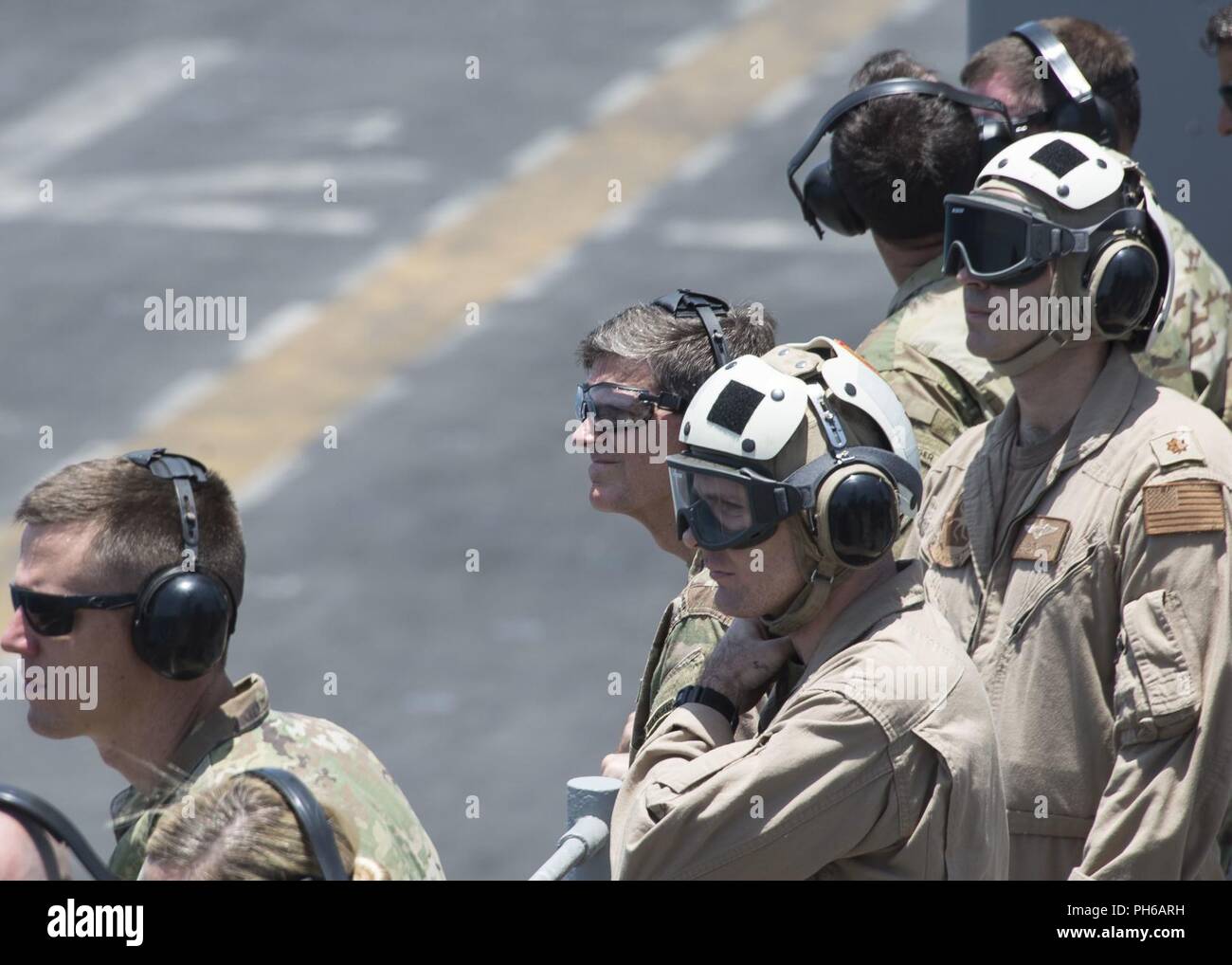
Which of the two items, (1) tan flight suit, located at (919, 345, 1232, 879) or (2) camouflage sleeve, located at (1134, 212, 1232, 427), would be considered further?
(2) camouflage sleeve, located at (1134, 212, 1232, 427)

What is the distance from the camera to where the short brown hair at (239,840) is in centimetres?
339

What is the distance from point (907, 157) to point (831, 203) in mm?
321

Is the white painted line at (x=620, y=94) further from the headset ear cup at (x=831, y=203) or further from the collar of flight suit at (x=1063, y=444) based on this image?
the collar of flight suit at (x=1063, y=444)

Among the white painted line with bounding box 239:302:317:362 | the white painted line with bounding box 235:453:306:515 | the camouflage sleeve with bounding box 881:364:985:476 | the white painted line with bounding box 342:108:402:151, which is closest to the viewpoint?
the camouflage sleeve with bounding box 881:364:985:476

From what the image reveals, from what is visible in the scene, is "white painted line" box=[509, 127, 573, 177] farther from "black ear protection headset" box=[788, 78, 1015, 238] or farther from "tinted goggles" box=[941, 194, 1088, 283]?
"tinted goggles" box=[941, 194, 1088, 283]

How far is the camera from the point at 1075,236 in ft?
16.3

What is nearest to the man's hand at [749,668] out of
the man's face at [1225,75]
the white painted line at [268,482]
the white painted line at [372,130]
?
the man's face at [1225,75]

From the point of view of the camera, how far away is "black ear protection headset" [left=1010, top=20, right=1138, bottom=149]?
20.4 feet

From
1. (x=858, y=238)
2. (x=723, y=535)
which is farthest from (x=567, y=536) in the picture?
(x=723, y=535)

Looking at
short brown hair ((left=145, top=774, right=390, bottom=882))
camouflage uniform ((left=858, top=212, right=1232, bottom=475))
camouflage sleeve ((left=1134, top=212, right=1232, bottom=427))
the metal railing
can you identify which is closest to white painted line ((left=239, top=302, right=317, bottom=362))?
camouflage uniform ((left=858, top=212, right=1232, bottom=475))

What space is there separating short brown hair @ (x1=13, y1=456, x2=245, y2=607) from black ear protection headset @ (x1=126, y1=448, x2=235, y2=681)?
1.6 inches

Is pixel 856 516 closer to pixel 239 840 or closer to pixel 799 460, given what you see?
pixel 799 460

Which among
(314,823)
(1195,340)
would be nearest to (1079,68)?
(1195,340)
